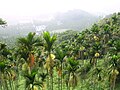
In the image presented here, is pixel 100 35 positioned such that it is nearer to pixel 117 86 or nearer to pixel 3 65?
pixel 117 86

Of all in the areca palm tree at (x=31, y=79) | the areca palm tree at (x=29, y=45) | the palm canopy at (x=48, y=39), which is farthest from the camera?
the areca palm tree at (x=29, y=45)

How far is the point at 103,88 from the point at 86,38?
119ft

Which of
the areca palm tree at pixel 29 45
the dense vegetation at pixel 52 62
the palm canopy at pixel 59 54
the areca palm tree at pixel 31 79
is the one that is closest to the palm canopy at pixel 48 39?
the dense vegetation at pixel 52 62

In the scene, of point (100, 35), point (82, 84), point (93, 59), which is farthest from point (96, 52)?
point (100, 35)

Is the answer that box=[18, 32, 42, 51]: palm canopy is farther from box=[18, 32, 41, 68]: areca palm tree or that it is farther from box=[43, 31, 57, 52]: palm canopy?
box=[43, 31, 57, 52]: palm canopy

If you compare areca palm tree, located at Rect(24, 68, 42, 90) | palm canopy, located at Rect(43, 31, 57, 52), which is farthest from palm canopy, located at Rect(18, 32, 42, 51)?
areca palm tree, located at Rect(24, 68, 42, 90)

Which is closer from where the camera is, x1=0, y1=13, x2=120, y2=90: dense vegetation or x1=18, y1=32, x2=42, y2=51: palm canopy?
x1=18, y1=32, x2=42, y2=51: palm canopy

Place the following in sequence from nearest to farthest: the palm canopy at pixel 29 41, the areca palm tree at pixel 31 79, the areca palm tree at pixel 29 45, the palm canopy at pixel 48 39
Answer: the areca palm tree at pixel 31 79, the palm canopy at pixel 48 39, the palm canopy at pixel 29 41, the areca palm tree at pixel 29 45

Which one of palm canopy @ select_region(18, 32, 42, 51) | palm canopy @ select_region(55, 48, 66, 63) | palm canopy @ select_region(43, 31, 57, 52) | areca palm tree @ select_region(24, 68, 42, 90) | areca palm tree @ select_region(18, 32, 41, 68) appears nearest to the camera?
areca palm tree @ select_region(24, 68, 42, 90)

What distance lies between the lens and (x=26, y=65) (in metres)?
47.4

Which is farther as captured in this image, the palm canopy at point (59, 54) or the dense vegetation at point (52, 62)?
the palm canopy at point (59, 54)

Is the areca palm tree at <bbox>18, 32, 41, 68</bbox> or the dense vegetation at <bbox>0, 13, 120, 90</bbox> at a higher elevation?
the areca palm tree at <bbox>18, 32, 41, 68</bbox>

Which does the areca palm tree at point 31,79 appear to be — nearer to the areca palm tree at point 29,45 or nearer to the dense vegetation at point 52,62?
the dense vegetation at point 52,62

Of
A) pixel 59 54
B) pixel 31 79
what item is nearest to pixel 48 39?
pixel 59 54
